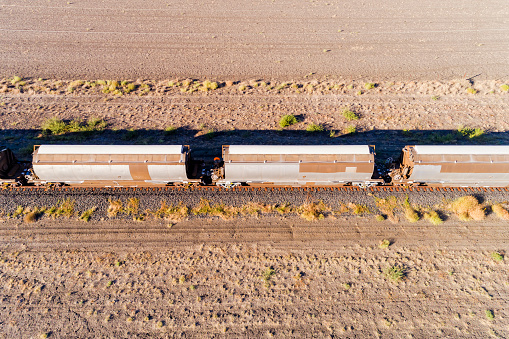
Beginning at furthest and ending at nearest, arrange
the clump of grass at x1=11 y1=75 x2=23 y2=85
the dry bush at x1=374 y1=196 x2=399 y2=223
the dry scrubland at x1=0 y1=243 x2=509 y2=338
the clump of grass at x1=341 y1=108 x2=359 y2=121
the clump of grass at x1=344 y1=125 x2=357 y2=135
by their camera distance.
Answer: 1. the clump of grass at x1=11 y1=75 x2=23 y2=85
2. the clump of grass at x1=341 y1=108 x2=359 y2=121
3. the clump of grass at x1=344 y1=125 x2=357 y2=135
4. the dry bush at x1=374 y1=196 x2=399 y2=223
5. the dry scrubland at x1=0 y1=243 x2=509 y2=338

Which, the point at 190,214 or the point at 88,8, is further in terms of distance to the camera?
the point at 88,8

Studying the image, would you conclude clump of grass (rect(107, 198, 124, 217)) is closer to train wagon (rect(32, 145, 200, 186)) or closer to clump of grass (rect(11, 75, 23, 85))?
train wagon (rect(32, 145, 200, 186))

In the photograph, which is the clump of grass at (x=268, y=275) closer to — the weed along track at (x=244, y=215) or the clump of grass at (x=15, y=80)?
the weed along track at (x=244, y=215)

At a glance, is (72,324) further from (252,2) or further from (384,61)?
(252,2)

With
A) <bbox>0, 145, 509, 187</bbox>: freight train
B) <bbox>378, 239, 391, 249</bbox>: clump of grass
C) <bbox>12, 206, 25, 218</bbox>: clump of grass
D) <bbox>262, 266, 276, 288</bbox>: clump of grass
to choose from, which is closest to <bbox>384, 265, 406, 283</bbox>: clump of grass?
<bbox>378, 239, 391, 249</bbox>: clump of grass

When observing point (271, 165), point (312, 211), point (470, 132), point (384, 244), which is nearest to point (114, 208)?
point (271, 165)

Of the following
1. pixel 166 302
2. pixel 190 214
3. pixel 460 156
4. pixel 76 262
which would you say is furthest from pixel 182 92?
pixel 460 156

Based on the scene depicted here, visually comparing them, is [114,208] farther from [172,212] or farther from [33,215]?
[33,215]

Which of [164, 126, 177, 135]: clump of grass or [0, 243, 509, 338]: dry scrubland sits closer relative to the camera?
[0, 243, 509, 338]: dry scrubland
